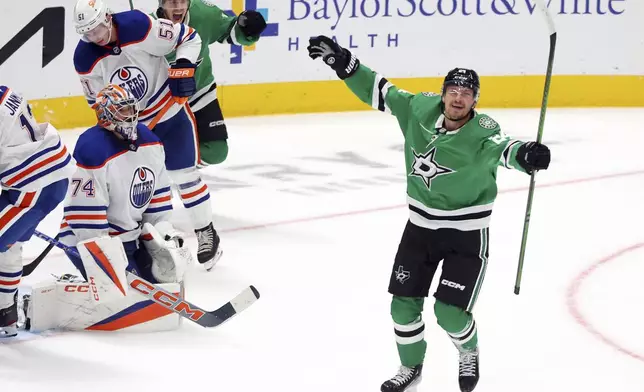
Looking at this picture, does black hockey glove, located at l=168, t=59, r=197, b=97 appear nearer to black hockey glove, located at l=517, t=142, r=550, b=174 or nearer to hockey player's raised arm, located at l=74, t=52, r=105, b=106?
hockey player's raised arm, located at l=74, t=52, r=105, b=106

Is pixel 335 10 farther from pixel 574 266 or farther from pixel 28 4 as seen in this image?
pixel 574 266

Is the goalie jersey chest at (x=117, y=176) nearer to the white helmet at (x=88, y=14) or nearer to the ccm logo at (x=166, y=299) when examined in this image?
the ccm logo at (x=166, y=299)

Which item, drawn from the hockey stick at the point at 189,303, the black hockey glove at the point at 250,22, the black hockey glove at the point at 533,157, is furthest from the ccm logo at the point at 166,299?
the black hockey glove at the point at 250,22

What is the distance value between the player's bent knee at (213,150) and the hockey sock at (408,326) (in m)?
1.89

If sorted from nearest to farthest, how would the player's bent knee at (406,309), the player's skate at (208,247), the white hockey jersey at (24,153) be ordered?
the player's bent knee at (406,309), the white hockey jersey at (24,153), the player's skate at (208,247)

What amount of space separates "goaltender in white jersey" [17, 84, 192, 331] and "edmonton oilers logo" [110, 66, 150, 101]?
0.50 metres

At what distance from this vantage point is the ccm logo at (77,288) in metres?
3.87

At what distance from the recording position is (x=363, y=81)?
11.4 feet

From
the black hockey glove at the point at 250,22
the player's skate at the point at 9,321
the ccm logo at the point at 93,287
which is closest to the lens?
the ccm logo at the point at 93,287

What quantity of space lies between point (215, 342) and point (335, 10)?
4.19 m

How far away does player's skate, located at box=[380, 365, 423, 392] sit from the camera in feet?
11.0

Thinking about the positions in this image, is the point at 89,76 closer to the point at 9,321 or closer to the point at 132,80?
the point at 132,80

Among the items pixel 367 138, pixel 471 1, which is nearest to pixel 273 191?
pixel 367 138

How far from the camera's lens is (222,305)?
4148 millimetres
